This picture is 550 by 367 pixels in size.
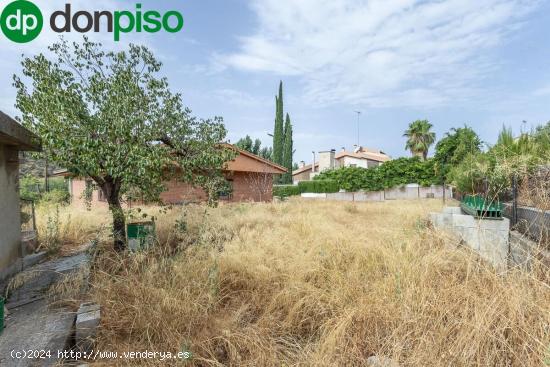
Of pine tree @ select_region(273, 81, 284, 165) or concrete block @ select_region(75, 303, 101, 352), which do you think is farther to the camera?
pine tree @ select_region(273, 81, 284, 165)

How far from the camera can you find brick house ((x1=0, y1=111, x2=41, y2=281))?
15.0 ft

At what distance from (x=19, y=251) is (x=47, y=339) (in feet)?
11.4

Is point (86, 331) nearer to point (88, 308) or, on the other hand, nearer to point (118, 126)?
point (88, 308)

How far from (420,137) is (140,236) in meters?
38.7

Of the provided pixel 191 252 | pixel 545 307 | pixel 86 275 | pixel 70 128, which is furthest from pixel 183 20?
pixel 545 307

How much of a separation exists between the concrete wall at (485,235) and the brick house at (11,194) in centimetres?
634

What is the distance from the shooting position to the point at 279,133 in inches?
1341

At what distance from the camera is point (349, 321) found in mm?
2752

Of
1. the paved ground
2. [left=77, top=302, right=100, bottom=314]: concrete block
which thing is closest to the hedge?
the paved ground

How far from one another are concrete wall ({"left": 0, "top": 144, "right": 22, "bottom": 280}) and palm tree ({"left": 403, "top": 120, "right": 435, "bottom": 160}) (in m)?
38.6

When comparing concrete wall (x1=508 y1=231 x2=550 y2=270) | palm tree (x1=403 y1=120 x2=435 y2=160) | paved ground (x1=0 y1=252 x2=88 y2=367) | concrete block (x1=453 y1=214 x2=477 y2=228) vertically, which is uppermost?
palm tree (x1=403 y1=120 x2=435 y2=160)

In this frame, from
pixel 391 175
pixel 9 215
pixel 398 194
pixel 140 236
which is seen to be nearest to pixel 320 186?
pixel 391 175

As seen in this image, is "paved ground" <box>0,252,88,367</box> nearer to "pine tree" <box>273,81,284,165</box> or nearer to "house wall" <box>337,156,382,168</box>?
"pine tree" <box>273,81,284,165</box>

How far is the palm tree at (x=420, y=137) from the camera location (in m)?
37.3
